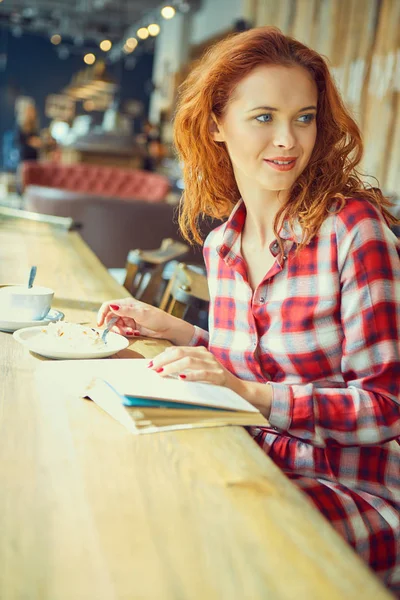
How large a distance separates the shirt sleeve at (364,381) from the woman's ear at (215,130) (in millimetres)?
509

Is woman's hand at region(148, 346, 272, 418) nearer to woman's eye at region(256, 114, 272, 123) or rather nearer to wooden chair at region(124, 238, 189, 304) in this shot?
woman's eye at region(256, 114, 272, 123)

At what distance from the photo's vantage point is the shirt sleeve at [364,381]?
1.23 m

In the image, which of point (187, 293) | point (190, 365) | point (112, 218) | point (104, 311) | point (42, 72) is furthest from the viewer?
point (42, 72)

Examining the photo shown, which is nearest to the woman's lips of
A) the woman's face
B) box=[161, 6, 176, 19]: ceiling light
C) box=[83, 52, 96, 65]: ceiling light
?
the woman's face

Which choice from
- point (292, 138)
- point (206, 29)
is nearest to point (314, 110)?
point (292, 138)

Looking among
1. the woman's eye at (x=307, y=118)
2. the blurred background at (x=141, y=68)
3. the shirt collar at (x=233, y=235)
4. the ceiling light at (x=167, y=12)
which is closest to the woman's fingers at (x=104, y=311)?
the shirt collar at (x=233, y=235)

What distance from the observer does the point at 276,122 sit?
144cm

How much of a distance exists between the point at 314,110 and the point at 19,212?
11.2 ft

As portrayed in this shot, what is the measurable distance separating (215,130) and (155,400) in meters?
0.82

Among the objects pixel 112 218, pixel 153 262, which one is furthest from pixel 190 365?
pixel 112 218

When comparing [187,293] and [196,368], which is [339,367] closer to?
[196,368]

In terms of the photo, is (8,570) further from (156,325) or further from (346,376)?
(156,325)

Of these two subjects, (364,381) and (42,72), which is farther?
(42,72)

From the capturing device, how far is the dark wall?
22.0m
